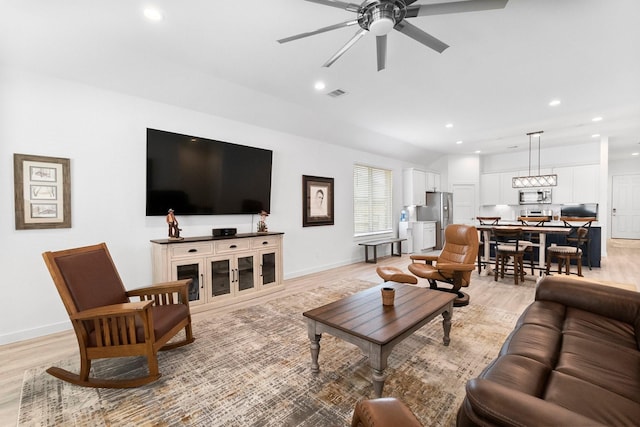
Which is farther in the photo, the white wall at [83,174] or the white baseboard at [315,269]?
the white baseboard at [315,269]

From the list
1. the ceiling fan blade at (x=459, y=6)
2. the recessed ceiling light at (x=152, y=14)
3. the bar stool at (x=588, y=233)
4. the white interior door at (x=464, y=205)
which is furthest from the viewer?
the white interior door at (x=464, y=205)

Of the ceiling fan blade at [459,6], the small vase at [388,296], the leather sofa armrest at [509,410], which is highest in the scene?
the ceiling fan blade at [459,6]

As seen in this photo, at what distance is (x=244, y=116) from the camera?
176 inches

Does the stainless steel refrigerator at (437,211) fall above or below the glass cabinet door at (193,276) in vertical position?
above

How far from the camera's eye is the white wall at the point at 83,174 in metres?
2.85

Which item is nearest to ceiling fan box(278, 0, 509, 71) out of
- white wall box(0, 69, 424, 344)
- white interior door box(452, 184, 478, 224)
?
white wall box(0, 69, 424, 344)

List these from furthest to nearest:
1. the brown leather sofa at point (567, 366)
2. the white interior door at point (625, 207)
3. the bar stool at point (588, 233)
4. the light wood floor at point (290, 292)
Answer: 1. the white interior door at point (625, 207)
2. the bar stool at point (588, 233)
3. the light wood floor at point (290, 292)
4. the brown leather sofa at point (567, 366)

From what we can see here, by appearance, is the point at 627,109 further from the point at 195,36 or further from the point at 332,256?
the point at 195,36

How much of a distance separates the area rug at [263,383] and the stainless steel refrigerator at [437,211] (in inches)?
227

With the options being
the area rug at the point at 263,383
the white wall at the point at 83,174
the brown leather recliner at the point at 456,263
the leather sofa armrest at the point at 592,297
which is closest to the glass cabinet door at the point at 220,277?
the white wall at the point at 83,174

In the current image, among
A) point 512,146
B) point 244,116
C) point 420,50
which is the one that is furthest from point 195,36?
point 512,146

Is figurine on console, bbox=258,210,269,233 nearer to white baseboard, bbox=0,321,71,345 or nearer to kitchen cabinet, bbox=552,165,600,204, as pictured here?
white baseboard, bbox=0,321,71,345

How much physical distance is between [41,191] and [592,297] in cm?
511

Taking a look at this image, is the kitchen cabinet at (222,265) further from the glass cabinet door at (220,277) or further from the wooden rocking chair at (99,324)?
the wooden rocking chair at (99,324)
